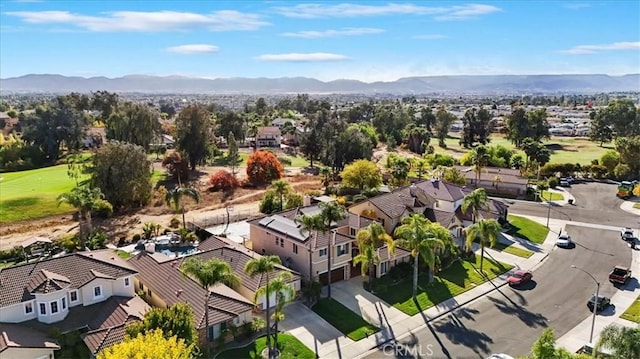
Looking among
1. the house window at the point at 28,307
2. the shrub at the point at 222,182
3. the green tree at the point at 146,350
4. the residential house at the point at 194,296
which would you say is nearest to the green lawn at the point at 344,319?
the residential house at the point at 194,296

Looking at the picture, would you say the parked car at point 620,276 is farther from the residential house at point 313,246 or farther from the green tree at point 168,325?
the green tree at point 168,325

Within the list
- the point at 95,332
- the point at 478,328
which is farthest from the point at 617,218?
the point at 95,332

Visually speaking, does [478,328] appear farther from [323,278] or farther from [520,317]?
[323,278]

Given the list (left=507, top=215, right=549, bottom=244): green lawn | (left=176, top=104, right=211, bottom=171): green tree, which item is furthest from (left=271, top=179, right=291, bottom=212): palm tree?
(left=176, top=104, right=211, bottom=171): green tree

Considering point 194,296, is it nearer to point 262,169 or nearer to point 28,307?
point 28,307

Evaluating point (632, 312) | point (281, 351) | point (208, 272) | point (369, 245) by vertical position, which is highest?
point (208, 272)

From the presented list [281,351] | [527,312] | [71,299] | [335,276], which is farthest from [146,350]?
[527,312]
